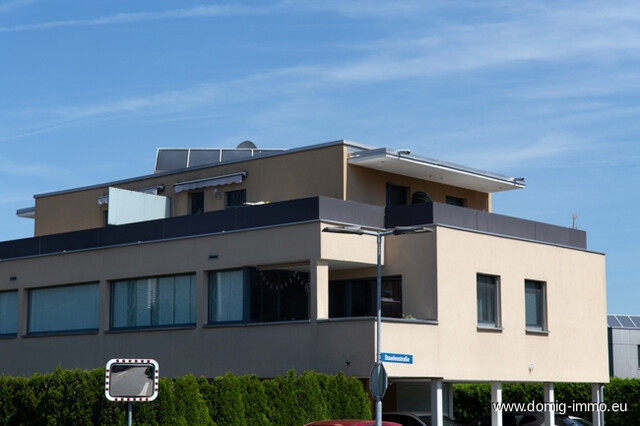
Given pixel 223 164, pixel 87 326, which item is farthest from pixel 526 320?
pixel 87 326

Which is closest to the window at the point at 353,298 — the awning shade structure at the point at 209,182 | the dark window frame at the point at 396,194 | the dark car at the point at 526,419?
the dark window frame at the point at 396,194

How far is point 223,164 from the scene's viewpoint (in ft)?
132

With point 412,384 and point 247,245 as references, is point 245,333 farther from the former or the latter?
point 412,384

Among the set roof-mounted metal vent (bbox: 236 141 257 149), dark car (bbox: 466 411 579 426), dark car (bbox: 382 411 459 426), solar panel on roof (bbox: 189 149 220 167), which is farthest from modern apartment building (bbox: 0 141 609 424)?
roof-mounted metal vent (bbox: 236 141 257 149)

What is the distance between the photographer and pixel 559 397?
45.8 meters

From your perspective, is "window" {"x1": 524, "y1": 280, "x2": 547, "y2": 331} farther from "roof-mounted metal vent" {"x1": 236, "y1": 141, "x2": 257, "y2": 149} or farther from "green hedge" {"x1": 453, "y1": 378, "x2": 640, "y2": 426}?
"roof-mounted metal vent" {"x1": 236, "y1": 141, "x2": 257, "y2": 149}

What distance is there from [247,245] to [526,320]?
9.62m

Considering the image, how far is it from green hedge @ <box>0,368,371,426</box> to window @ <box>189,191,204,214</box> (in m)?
11.9

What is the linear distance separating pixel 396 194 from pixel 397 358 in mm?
9558

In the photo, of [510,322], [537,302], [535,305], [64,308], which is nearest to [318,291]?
[510,322]

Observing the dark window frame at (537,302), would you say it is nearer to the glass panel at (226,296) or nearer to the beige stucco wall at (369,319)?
the beige stucco wall at (369,319)

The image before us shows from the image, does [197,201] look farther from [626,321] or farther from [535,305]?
[626,321]

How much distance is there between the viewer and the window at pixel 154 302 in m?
35.2

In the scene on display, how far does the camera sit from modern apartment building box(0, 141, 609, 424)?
3222cm
